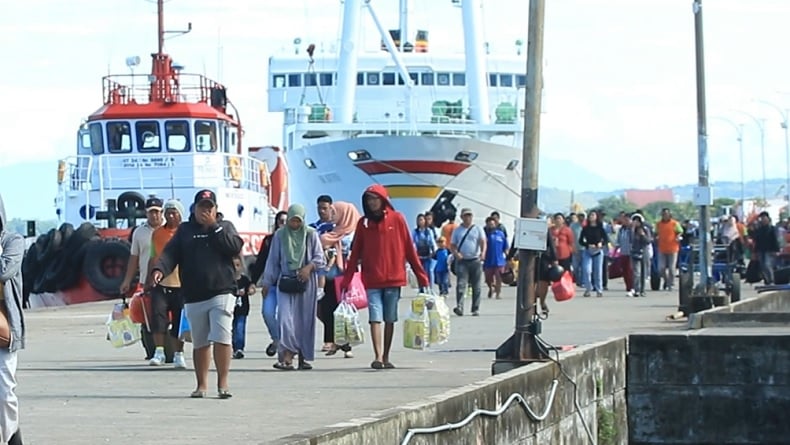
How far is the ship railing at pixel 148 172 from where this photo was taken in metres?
36.1

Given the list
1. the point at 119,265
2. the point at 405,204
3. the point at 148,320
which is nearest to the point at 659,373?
the point at 148,320

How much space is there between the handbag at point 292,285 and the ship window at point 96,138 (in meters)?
21.9

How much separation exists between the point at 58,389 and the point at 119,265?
18414 mm

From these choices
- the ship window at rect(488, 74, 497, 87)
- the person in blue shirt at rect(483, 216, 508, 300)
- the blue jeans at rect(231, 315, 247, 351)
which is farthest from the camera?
the ship window at rect(488, 74, 497, 87)

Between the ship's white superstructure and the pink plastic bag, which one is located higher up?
the ship's white superstructure

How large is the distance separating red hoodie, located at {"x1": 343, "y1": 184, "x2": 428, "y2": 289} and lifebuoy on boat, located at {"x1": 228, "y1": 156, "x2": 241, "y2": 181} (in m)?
21.9

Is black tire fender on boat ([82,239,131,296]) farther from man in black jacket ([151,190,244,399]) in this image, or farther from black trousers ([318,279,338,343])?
man in black jacket ([151,190,244,399])

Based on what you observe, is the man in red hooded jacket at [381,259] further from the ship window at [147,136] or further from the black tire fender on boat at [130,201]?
the ship window at [147,136]

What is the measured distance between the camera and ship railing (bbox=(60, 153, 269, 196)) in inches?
1420

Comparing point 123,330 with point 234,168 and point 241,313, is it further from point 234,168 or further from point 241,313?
point 234,168

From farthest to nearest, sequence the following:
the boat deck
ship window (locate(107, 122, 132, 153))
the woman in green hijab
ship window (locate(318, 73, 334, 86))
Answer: ship window (locate(318, 73, 334, 86))
ship window (locate(107, 122, 132, 153))
the woman in green hijab
the boat deck

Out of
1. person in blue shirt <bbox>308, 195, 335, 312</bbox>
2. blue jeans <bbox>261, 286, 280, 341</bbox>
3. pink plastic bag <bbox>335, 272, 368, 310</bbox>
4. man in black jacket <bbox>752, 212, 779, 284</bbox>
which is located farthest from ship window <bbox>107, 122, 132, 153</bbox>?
blue jeans <bbox>261, 286, 280, 341</bbox>

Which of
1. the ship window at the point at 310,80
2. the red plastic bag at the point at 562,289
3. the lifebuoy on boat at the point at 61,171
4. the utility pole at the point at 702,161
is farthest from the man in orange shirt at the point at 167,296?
the ship window at the point at 310,80

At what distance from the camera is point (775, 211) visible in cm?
12644
